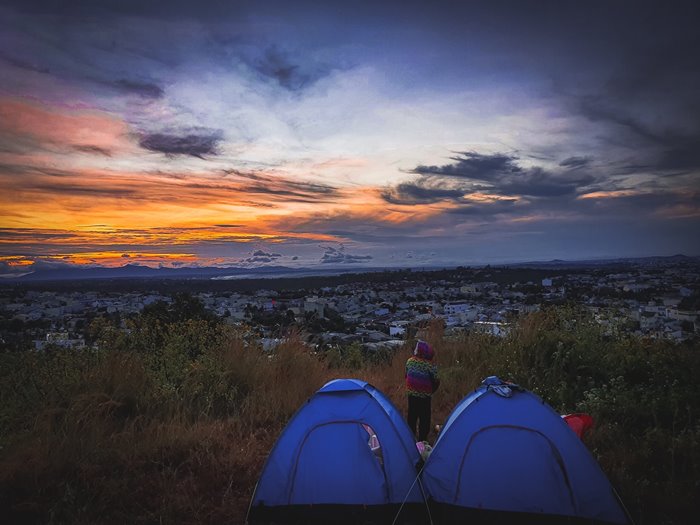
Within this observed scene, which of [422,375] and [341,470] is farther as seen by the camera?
[422,375]

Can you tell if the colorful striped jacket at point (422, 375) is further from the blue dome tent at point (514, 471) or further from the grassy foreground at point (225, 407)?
the grassy foreground at point (225, 407)

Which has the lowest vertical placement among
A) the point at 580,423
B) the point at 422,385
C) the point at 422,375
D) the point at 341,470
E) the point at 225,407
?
the point at 225,407

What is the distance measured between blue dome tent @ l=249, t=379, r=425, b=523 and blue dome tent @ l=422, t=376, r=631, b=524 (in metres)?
0.34

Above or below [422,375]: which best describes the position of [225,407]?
below

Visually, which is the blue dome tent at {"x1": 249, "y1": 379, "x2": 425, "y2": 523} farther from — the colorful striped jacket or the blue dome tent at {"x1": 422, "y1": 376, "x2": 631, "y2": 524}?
the colorful striped jacket

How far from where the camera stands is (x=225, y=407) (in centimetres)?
745

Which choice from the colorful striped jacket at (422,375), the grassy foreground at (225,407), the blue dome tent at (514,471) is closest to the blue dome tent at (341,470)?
the blue dome tent at (514,471)

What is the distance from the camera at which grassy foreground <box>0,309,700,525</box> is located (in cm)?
481

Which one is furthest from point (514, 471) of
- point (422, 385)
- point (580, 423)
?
point (422, 385)

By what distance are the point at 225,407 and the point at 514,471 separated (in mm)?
4790

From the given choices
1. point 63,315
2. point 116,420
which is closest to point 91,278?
point 63,315

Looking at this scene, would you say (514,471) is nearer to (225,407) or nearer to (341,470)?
(341,470)

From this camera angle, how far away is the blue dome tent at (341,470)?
15.3 feet

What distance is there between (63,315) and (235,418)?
952cm
